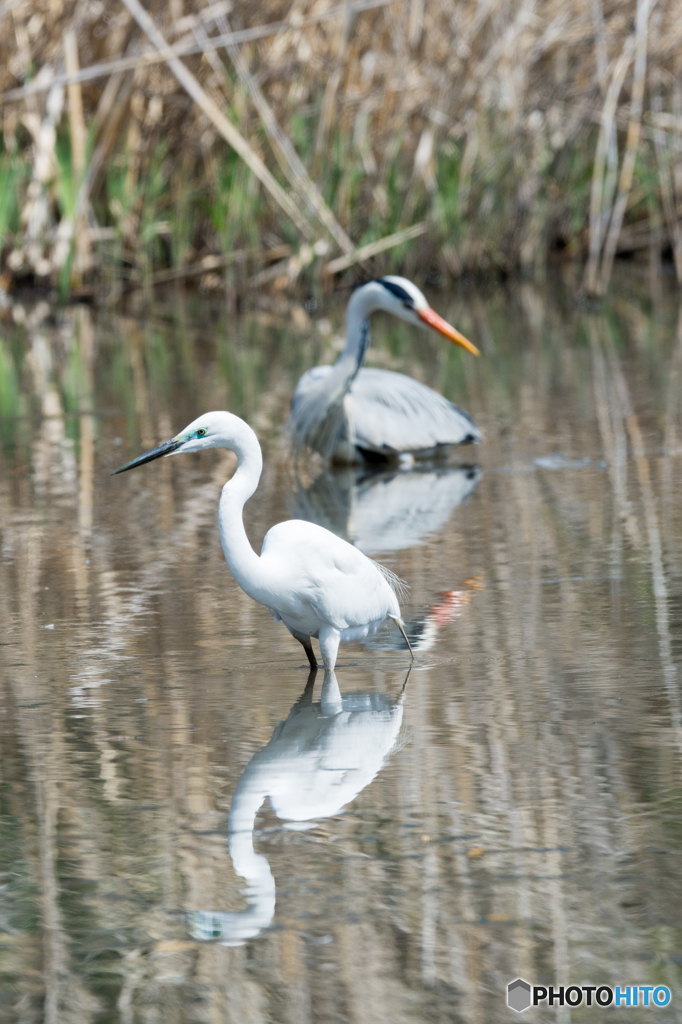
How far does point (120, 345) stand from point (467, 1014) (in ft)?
31.3

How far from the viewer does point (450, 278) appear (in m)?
14.2

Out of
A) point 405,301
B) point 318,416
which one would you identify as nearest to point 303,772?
point 318,416

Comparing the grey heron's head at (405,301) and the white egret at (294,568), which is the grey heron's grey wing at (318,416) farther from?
the white egret at (294,568)

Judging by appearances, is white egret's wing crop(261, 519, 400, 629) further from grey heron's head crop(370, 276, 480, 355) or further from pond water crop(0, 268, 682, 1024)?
grey heron's head crop(370, 276, 480, 355)

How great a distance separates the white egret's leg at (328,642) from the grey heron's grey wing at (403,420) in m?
3.37

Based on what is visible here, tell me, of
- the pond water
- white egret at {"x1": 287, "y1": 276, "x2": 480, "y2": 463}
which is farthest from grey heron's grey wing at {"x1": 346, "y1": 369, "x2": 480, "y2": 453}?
the pond water

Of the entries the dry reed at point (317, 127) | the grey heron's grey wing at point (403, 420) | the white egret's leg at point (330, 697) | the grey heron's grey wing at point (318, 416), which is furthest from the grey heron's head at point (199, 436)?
the dry reed at point (317, 127)

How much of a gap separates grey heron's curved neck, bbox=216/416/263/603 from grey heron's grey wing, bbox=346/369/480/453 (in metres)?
3.25

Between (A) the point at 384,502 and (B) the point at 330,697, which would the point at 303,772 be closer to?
(B) the point at 330,697

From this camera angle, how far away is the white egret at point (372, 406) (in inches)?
268

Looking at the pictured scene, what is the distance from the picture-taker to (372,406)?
716cm

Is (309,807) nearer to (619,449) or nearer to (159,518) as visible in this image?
(159,518)

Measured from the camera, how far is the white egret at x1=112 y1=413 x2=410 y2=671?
11.6 ft

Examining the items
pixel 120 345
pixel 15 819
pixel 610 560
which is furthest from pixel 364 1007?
pixel 120 345
